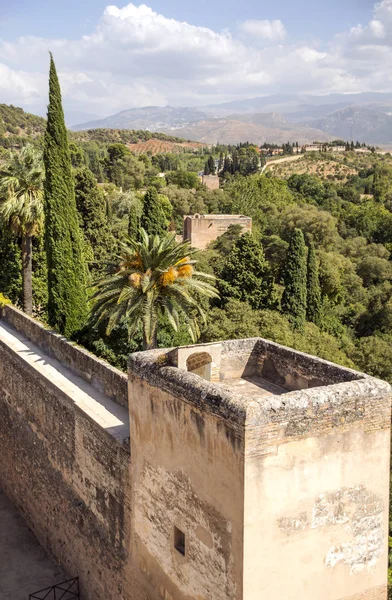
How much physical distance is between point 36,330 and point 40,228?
201 inches

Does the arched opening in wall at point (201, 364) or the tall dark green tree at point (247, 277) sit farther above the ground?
the arched opening in wall at point (201, 364)

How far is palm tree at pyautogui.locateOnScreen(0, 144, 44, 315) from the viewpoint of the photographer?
18625 millimetres

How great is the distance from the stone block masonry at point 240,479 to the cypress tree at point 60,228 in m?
7.48

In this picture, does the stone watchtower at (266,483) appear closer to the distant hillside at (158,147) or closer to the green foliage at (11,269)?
the green foliage at (11,269)

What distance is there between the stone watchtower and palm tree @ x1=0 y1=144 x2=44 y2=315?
12159 mm

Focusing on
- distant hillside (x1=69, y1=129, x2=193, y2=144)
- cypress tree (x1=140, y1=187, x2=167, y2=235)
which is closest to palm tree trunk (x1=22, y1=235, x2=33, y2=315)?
cypress tree (x1=140, y1=187, x2=167, y2=235)

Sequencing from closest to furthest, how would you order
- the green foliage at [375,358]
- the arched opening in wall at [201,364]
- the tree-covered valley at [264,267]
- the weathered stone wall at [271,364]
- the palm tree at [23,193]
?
the weathered stone wall at [271,364] < the arched opening in wall at [201,364] < the palm tree at [23,193] < the tree-covered valley at [264,267] < the green foliage at [375,358]

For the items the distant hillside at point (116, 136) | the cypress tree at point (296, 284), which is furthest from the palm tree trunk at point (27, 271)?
the distant hillside at point (116, 136)

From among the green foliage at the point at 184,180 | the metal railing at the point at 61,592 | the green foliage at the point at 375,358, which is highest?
the green foliage at the point at 184,180

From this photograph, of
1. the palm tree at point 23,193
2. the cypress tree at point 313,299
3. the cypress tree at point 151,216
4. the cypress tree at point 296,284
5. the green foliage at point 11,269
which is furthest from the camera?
the cypress tree at point 313,299

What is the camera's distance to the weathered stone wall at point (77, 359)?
1084 cm

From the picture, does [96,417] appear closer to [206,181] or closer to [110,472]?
[110,472]

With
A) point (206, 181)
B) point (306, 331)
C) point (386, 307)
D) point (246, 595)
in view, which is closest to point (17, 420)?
point (246, 595)

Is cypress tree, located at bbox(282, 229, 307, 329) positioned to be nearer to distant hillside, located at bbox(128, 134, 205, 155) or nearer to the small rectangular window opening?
the small rectangular window opening
